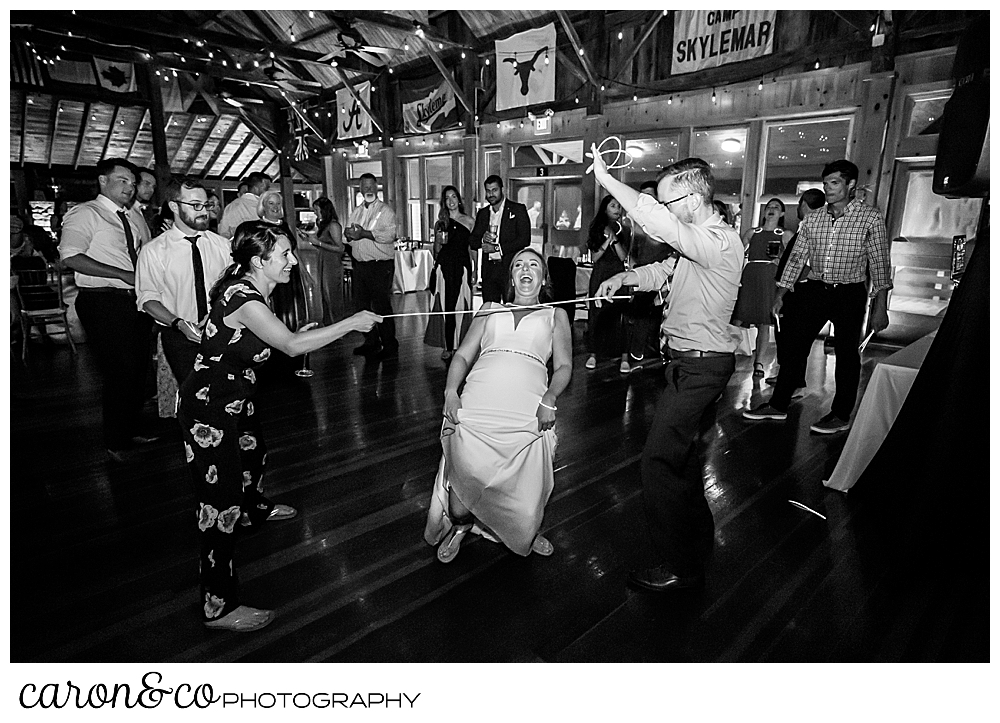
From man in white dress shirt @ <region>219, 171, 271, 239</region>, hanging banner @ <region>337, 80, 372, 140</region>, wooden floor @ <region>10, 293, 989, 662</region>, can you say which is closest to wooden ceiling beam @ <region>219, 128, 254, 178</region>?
hanging banner @ <region>337, 80, 372, 140</region>

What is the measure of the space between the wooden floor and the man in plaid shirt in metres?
0.49

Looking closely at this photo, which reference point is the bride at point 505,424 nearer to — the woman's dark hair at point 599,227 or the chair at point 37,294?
the woman's dark hair at point 599,227

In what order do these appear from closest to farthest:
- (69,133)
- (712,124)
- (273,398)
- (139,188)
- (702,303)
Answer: (702,303)
(139,188)
(273,398)
(712,124)
(69,133)

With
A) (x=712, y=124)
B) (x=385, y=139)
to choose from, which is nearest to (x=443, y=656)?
(x=712, y=124)

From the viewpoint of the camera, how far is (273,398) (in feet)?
14.6

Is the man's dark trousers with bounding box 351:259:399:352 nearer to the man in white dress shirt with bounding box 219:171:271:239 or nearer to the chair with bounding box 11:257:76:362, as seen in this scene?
the man in white dress shirt with bounding box 219:171:271:239

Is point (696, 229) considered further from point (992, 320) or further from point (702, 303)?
point (992, 320)

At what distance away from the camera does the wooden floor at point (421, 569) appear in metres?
1.90

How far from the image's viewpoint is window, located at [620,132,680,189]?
27.4ft

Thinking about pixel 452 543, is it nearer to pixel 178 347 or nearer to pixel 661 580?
pixel 661 580

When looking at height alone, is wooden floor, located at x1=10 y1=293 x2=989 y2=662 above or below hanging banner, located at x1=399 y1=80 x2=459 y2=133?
below

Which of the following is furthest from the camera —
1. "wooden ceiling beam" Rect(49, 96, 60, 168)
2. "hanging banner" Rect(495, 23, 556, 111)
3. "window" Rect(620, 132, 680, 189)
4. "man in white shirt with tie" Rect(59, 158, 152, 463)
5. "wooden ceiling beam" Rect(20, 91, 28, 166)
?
"wooden ceiling beam" Rect(49, 96, 60, 168)

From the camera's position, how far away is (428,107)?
11445 mm

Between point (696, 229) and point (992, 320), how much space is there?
1.00 meters
